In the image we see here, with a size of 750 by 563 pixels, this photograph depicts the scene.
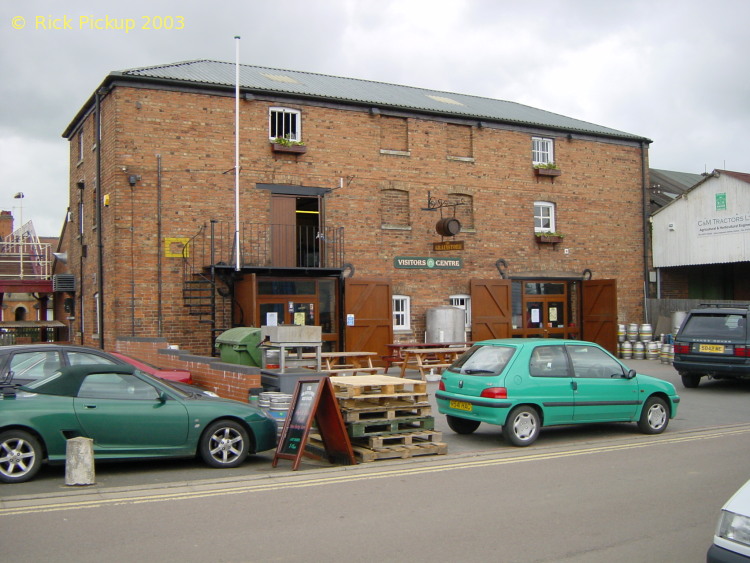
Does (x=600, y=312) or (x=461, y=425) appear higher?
(x=600, y=312)

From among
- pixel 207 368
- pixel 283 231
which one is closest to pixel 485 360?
pixel 207 368

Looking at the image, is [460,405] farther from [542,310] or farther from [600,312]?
[600,312]

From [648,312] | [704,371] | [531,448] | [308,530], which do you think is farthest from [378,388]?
[648,312]

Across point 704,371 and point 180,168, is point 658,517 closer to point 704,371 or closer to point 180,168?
point 704,371

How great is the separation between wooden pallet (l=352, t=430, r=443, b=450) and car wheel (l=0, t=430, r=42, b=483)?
12.7ft

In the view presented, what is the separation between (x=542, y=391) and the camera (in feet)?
36.6

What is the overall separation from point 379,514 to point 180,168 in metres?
15.8

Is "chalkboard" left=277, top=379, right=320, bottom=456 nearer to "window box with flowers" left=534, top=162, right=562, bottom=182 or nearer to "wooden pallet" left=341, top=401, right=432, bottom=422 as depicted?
"wooden pallet" left=341, top=401, right=432, bottom=422

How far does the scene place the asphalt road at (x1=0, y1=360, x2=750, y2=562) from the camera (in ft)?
20.5

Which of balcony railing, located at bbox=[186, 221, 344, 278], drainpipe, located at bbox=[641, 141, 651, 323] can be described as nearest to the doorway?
balcony railing, located at bbox=[186, 221, 344, 278]

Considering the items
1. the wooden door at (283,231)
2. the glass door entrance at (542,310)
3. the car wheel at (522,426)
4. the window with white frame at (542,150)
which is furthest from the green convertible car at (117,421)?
the window with white frame at (542,150)

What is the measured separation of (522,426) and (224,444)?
4.22m

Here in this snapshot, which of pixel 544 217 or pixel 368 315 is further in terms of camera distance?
pixel 544 217

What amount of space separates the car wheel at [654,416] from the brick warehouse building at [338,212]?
10.9 m
